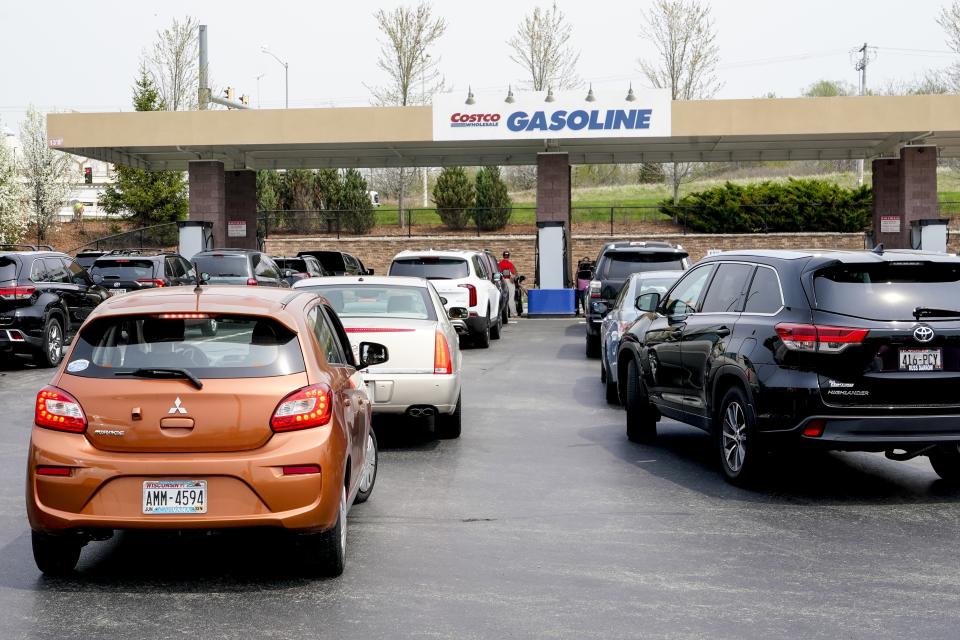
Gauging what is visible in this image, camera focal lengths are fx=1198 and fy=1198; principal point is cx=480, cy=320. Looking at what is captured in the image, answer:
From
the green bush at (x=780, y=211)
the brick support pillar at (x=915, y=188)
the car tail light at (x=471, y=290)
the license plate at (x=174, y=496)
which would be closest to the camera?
the license plate at (x=174, y=496)

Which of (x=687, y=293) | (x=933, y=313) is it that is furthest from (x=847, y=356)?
(x=687, y=293)

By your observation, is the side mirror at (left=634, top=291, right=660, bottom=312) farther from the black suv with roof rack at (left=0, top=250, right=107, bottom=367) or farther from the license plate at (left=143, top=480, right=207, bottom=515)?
the black suv with roof rack at (left=0, top=250, right=107, bottom=367)

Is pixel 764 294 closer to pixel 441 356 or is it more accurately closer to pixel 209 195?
pixel 441 356

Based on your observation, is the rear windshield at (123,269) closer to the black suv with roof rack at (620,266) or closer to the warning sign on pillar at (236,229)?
the black suv with roof rack at (620,266)

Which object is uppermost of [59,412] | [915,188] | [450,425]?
[915,188]

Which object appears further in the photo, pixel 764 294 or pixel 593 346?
pixel 593 346

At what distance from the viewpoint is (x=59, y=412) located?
20.3ft

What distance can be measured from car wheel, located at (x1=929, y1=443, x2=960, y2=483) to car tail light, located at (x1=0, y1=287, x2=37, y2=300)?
14.2 metres

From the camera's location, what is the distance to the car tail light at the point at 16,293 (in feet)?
60.8

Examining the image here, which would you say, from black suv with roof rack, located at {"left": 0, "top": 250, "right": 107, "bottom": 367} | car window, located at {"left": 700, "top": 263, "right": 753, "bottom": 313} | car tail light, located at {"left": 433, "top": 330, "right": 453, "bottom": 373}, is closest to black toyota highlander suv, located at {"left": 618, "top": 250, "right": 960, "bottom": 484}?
car window, located at {"left": 700, "top": 263, "right": 753, "bottom": 313}

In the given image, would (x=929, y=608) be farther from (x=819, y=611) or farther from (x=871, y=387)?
(x=871, y=387)

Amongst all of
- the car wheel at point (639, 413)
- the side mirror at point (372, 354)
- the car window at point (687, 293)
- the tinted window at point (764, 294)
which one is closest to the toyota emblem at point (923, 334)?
the tinted window at point (764, 294)

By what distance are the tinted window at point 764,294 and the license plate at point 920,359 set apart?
0.94 metres

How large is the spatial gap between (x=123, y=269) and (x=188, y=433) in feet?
59.6
